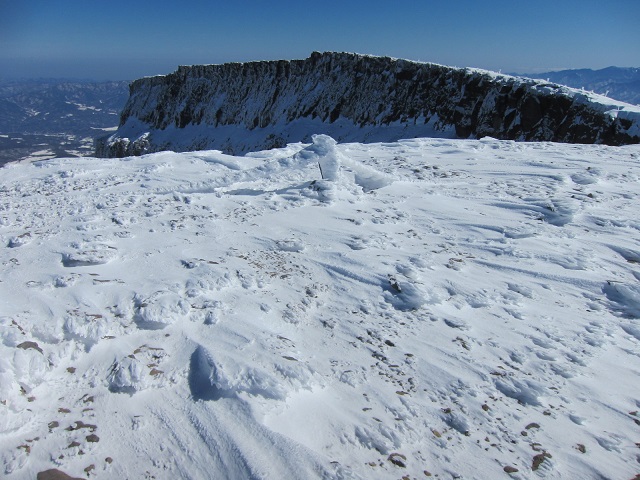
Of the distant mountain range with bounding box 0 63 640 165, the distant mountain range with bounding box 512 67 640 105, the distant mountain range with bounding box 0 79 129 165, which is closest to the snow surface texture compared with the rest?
the distant mountain range with bounding box 0 63 640 165

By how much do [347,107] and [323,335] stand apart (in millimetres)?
29249

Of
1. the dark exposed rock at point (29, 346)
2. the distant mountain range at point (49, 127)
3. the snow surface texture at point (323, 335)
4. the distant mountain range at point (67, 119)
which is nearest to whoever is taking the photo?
the snow surface texture at point (323, 335)

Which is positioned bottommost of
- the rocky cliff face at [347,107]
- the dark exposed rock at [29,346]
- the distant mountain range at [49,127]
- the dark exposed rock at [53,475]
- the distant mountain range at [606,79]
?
the distant mountain range at [49,127]

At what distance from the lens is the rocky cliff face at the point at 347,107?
64.1ft

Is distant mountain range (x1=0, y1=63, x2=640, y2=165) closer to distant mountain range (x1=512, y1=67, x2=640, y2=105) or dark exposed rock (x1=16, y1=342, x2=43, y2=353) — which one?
distant mountain range (x1=512, y1=67, x2=640, y2=105)

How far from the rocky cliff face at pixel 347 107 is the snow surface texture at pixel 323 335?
1418 centimetres

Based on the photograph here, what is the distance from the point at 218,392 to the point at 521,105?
23.0 meters

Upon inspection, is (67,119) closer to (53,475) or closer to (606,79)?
(53,475)

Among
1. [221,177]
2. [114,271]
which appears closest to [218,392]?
[114,271]

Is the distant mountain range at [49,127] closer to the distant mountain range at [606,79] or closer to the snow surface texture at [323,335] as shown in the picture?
the snow surface texture at [323,335]

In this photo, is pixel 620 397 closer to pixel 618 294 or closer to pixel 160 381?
pixel 618 294

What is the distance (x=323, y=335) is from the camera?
4121 millimetres

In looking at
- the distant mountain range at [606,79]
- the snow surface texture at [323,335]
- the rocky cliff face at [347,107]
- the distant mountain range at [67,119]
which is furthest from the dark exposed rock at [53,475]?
the distant mountain range at [606,79]

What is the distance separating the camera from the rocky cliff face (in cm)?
1953
